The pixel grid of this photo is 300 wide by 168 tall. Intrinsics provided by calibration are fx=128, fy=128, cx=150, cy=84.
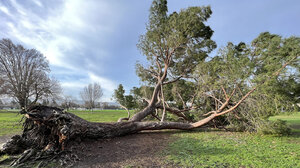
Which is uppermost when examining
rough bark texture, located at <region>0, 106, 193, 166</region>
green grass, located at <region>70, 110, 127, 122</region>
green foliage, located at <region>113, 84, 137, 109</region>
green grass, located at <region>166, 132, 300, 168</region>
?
green foliage, located at <region>113, 84, 137, 109</region>

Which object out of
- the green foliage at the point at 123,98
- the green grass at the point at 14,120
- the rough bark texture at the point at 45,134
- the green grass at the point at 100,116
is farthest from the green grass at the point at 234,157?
the green foliage at the point at 123,98

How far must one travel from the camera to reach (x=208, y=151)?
13.9 feet

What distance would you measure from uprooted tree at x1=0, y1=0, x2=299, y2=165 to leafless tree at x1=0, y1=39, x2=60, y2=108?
38.6ft

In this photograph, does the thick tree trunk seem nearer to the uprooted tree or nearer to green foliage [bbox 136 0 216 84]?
the uprooted tree

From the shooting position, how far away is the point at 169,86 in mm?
12430

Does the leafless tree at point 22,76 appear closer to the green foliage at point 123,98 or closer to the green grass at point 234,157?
the green foliage at point 123,98

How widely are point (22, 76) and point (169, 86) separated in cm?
1633

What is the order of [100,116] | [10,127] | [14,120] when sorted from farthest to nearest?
[100,116] < [14,120] < [10,127]

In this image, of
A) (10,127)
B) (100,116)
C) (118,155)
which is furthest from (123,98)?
(118,155)

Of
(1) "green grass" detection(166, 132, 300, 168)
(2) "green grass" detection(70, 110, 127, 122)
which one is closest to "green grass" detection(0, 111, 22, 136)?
(1) "green grass" detection(166, 132, 300, 168)

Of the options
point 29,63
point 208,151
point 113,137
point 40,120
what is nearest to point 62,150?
point 40,120

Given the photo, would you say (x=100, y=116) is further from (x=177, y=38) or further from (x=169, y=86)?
(x=177, y=38)

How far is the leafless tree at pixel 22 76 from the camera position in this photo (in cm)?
1361

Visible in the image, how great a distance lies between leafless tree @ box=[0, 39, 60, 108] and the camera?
13.6 metres
